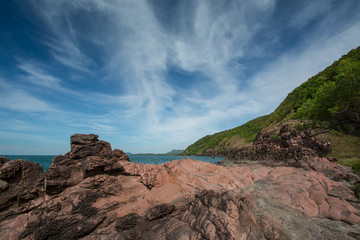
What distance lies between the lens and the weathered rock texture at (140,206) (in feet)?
19.2

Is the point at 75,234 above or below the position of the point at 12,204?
below

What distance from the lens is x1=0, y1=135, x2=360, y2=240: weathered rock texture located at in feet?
19.2

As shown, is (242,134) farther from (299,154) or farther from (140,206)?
(140,206)

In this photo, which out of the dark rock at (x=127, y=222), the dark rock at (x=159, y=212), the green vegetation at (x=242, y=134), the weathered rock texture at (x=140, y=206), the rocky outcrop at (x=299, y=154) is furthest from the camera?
the green vegetation at (x=242, y=134)

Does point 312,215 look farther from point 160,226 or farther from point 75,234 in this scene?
point 75,234

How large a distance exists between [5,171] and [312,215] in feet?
50.1

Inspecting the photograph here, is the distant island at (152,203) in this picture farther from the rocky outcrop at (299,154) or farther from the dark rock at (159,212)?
the rocky outcrop at (299,154)

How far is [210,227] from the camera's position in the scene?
5.83 metres

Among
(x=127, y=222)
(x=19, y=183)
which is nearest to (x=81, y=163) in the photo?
(x=19, y=183)

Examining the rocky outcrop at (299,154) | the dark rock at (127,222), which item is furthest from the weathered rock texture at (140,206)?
the rocky outcrop at (299,154)

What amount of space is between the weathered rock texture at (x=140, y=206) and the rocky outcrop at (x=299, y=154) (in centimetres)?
1069

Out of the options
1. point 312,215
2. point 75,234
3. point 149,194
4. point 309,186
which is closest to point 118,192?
point 149,194

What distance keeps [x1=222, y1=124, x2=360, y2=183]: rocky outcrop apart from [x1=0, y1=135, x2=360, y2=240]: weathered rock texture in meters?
10.7

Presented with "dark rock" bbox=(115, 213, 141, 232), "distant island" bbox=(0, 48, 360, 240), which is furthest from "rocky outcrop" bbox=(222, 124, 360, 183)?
"dark rock" bbox=(115, 213, 141, 232)
